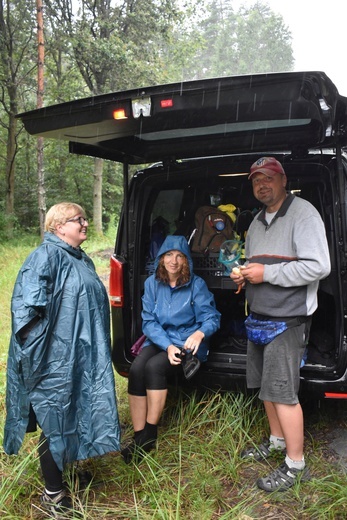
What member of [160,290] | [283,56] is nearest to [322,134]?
[160,290]

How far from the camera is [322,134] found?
2.68 metres

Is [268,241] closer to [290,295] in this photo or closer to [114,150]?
[290,295]

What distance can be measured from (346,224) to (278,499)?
1.55 metres

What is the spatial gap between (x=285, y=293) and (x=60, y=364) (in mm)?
1235

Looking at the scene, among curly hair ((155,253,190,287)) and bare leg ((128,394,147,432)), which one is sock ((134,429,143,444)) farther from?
curly hair ((155,253,190,287))

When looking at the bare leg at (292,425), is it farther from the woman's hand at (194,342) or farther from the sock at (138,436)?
the sock at (138,436)

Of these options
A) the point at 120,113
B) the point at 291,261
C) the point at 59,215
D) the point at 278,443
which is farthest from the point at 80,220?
the point at 278,443

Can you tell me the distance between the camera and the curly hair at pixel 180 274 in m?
3.01

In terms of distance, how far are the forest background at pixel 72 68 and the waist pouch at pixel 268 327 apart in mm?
9758

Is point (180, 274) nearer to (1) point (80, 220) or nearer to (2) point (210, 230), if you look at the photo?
(2) point (210, 230)

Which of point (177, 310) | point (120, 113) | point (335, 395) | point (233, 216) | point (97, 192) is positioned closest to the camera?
point (120, 113)

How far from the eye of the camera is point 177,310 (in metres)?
2.99

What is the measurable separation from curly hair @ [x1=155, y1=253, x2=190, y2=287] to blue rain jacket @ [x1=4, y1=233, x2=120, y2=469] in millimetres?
743

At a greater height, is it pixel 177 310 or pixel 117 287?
pixel 117 287
